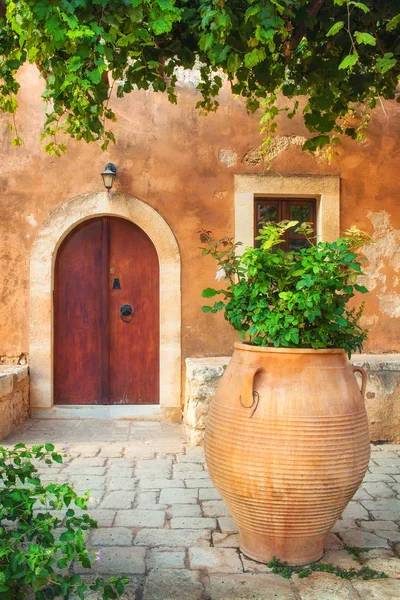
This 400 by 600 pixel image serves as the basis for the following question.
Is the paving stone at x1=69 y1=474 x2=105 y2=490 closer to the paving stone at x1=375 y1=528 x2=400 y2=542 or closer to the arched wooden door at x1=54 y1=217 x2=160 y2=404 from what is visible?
the paving stone at x1=375 y1=528 x2=400 y2=542

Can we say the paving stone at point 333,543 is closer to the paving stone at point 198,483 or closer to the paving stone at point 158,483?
the paving stone at point 198,483

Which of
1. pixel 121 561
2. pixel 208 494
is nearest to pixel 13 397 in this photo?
pixel 208 494

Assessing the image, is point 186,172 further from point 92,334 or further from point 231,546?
point 231,546

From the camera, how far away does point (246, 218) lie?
5984 millimetres

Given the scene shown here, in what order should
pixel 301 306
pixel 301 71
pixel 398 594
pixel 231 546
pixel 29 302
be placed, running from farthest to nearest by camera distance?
1. pixel 29 302
2. pixel 301 71
3. pixel 231 546
4. pixel 301 306
5. pixel 398 594

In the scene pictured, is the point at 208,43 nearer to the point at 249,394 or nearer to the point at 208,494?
the point at 249,394

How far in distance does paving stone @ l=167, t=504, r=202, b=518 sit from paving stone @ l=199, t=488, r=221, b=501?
16 centimetres

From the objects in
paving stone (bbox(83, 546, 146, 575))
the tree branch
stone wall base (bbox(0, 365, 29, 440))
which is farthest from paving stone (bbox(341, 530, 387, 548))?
stone wall base (bbox(0, 365, 29, 440))

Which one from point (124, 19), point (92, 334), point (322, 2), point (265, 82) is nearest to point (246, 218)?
point (92, 334)

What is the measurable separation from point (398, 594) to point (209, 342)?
143 inches

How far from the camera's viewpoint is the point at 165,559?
288cm

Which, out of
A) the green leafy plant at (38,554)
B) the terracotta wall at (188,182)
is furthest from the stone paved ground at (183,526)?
the terracotta wall at (188,182)

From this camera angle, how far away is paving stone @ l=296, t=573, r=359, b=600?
99.2 inches

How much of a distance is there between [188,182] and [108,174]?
812 mm
